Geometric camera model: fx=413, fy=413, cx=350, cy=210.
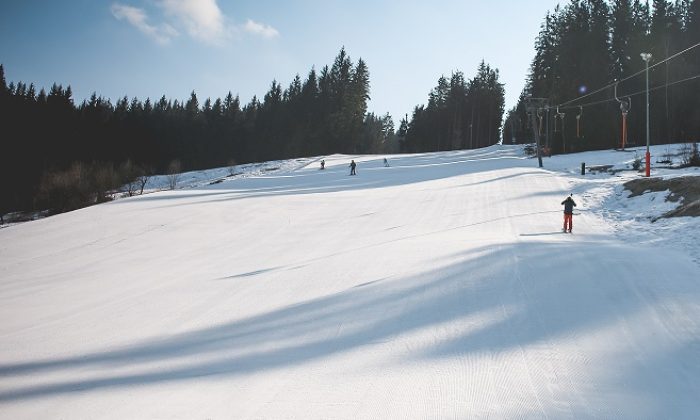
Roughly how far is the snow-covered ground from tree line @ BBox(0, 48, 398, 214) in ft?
168

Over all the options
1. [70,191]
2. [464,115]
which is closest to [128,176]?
[70,191]

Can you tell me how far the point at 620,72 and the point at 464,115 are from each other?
43.1 m

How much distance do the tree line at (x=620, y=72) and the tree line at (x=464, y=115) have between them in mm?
32592

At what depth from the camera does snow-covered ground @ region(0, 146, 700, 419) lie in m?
4.82

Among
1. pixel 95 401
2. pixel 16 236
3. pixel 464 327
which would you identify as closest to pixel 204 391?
pixel 95 401

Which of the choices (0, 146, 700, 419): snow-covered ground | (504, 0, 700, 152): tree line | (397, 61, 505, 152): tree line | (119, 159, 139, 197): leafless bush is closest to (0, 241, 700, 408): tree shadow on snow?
(0, 146, 700, 419): snow-covered ground

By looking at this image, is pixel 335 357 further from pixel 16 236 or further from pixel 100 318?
pixel 16 236

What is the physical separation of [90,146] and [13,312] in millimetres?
84395

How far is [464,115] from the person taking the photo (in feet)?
331

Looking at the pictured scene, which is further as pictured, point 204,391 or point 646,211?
point 646,211

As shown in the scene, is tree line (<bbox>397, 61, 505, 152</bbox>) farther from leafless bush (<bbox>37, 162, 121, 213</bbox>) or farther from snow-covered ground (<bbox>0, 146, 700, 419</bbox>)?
snow-covered ground (<bbox>0, 146, 700, 419</bbox>)

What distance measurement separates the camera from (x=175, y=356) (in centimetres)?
626

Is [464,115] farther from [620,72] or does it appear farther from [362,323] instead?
[362,323]

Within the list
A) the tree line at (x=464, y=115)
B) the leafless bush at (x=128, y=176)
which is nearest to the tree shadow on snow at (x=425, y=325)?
the leafless bush at (x=128, y=176)
